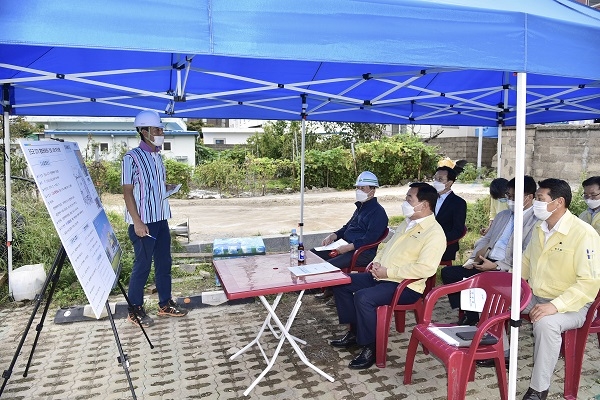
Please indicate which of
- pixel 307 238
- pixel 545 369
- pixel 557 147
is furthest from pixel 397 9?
pixel 557 147

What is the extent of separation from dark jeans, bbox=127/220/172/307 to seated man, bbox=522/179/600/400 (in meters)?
3.16

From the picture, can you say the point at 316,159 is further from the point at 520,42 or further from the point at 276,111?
the point at 520,42

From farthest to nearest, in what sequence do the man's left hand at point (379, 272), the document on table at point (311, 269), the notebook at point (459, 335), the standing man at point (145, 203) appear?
the standing man at point (145, 203), the man's left hand at point (379, 272), the document on table at point (311, 269), the notebook at point (459, 335)

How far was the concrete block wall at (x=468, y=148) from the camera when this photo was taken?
18844 mm

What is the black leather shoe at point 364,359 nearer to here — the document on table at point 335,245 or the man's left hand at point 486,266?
the man's left hand at point 486,266

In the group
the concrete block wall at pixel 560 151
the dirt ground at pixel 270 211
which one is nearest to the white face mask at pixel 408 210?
the dirt ground at pixel 270 211

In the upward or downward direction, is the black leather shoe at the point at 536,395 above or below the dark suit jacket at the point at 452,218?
below

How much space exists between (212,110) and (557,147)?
334 inches

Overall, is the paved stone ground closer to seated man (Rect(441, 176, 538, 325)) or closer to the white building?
seated man (Rect(441, 176, 538, 325))

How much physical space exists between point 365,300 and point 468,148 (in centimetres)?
1755

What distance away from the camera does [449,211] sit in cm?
468

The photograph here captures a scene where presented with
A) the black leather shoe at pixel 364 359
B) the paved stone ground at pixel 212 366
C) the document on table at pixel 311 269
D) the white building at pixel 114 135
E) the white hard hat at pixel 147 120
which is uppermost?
the white building at pixel 114 135

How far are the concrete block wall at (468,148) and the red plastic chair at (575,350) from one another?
16.9 metres

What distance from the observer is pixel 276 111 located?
579 centimetres
